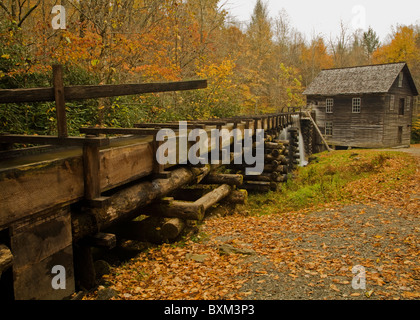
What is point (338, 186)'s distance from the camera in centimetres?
1248

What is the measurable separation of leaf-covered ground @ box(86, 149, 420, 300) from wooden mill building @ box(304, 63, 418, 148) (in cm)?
2309

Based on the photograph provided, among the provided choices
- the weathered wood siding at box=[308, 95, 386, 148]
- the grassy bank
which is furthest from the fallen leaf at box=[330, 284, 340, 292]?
the weathered wood siding at box=[308, 95, 386, 148]

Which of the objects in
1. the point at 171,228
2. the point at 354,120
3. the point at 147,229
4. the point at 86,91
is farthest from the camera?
the point at 354,120

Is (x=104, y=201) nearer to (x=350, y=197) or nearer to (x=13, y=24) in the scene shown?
(x=13, y=24)

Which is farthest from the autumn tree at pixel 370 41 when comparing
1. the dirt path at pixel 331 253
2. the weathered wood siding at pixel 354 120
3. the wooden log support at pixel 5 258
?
the wooden log support at pixel 5 258

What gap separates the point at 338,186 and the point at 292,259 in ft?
25.3

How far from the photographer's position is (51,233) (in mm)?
3506

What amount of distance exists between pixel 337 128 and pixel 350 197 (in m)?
23.9

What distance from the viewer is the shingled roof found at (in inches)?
1168

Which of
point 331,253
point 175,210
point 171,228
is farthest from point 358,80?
point 171,228

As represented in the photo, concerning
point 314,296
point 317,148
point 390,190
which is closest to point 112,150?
point 314,296

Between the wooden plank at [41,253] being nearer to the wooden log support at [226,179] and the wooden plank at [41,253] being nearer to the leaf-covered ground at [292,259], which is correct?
the leaf-covered ground at [292,259]

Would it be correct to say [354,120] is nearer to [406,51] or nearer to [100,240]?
[406,51]

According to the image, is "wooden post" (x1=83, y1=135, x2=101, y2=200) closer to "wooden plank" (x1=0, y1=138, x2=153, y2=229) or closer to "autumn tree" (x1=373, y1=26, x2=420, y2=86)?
"wooden plank" (x1=0, y1=138, x2=153, y2=229)
